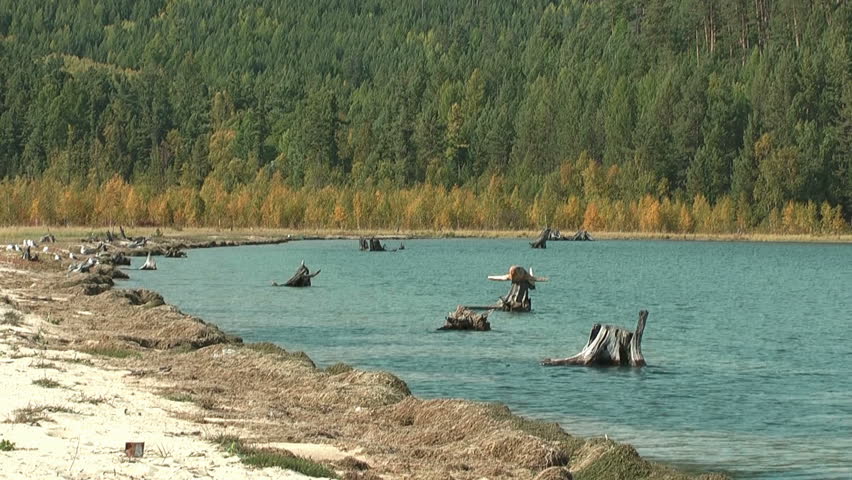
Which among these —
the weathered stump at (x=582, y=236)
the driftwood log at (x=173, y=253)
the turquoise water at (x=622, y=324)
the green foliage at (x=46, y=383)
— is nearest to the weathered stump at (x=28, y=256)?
the turquoise water at (x=622, y=324)

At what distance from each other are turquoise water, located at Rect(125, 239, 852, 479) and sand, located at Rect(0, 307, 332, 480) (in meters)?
9.04

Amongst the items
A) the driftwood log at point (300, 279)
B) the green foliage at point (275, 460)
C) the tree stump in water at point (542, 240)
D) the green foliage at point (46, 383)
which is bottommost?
the driftwood log at point (300, 279)

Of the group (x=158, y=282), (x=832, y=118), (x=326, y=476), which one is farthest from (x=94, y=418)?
(x=832, y=118)

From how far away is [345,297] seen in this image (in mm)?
72562

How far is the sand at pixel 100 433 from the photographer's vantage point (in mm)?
17781

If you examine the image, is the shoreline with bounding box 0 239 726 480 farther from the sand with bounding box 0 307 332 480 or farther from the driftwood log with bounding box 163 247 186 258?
the driftwood log with bounding box 163 247 186 258

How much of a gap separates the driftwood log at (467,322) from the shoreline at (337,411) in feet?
44.2

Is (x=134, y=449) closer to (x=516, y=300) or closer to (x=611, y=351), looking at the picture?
(x=611, y=351)

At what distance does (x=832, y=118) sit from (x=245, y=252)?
10456cm

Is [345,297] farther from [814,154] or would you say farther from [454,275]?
[814,154]

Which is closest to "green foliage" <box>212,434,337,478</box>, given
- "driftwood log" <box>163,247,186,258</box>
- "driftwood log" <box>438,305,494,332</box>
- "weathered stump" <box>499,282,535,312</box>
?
"driftwood log" <box>438,305,494,332</box>

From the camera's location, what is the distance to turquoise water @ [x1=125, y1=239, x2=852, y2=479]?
2883 centimetres

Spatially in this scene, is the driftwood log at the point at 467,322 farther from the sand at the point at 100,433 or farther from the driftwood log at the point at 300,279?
the driftwood log at the point at 300,279

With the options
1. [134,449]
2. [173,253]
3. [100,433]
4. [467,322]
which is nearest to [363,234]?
[173,253]
